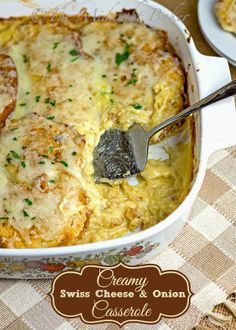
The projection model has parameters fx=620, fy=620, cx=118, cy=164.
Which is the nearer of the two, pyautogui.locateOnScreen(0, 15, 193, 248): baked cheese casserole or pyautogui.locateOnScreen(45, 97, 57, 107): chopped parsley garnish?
pyautogui.locateOnScreen(0, 15, 193, 248): baked cheese casserole

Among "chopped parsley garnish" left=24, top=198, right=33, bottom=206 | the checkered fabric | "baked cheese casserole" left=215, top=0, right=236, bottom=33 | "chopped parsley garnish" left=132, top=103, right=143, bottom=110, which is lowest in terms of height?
the checkered fabric

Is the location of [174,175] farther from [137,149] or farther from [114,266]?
[114,266]

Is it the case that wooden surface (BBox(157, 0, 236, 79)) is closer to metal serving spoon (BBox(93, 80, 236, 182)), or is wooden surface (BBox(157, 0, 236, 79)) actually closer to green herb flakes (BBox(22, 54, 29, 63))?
metal serving spoon (BBox(93, 80, 236, 182))

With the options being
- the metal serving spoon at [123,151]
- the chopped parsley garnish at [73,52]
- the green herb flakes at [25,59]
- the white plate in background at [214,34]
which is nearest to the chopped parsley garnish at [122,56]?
the chopped parsley garnish at [73,52]

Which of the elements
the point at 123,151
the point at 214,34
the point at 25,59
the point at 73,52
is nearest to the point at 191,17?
the point at 214,34

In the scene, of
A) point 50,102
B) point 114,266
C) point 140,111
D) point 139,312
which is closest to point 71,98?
point 50,102

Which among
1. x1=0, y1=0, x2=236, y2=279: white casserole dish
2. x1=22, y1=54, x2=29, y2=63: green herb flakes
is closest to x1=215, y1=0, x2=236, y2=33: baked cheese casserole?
x1=0, y1=0, x2=236, y2=279: white casserole dish

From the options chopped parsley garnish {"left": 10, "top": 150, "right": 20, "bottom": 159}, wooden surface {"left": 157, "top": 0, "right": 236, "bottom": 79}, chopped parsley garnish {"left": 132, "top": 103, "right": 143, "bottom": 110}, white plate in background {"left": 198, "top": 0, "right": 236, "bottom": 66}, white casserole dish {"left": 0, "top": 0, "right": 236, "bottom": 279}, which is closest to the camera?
white casserole dish {"left": 0, "top": 0, "right": 236, "bottom": 279}
